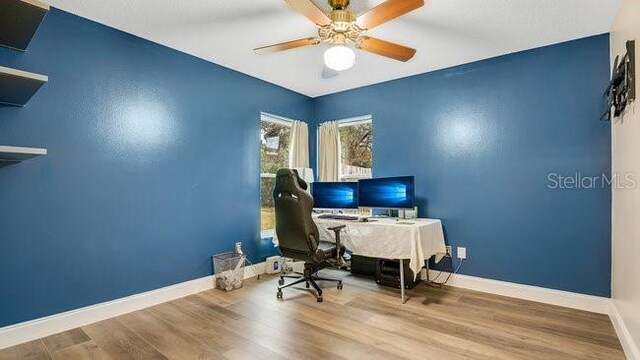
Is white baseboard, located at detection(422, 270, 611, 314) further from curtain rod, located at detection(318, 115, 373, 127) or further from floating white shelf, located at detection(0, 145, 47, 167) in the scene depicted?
floating white shelf, located at detection(0, 145, 47, 167)

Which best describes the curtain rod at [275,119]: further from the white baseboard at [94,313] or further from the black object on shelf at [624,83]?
the black object on shelf at [624,83]

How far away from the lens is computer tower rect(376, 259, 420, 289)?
11.0 ft

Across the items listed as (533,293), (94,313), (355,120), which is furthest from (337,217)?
(94,313)

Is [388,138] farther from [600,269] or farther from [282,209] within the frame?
[600,269]

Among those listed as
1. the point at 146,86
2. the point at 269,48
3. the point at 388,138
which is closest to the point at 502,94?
the point at 388,138

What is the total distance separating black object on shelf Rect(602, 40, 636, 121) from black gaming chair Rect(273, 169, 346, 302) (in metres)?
2.31

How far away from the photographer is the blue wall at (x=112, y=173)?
2.30 metres

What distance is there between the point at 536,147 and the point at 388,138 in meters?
1.63

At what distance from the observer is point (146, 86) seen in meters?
2.99

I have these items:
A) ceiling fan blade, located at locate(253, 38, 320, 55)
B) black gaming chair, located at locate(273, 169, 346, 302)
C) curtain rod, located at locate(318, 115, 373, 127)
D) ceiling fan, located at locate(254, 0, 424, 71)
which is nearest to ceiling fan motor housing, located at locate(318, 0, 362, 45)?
ceiling fan, located at locate(254, 0, 424, 71)

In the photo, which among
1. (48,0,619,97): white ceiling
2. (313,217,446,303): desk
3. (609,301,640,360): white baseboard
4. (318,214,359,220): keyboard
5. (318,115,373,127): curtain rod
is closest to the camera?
(609,301,640,360): white baseboard

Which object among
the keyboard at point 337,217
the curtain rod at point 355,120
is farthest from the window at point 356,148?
the keyboard at point 337,217

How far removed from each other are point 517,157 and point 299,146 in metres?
2.75

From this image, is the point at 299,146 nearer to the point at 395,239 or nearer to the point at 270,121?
the point at 270,121
